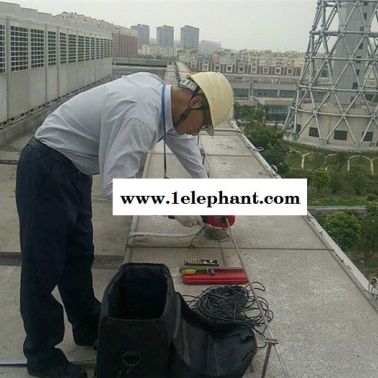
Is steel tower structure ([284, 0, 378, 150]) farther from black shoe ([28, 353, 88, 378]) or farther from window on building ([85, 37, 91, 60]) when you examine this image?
black shoe ([28, 353, 88, 378])

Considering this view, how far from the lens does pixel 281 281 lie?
2.83m

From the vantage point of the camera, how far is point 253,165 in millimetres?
5625

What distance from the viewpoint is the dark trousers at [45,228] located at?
1.91 m

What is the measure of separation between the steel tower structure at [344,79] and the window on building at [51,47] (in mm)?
24219

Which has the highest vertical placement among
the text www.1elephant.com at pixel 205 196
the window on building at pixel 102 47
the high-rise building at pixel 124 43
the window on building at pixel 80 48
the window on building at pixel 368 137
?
the high-rise building at pixel 124 43

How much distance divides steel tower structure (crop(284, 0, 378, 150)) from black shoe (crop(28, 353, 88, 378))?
30812mm

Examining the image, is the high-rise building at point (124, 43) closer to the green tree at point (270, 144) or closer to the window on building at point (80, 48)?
the green tree at point (270, 144)

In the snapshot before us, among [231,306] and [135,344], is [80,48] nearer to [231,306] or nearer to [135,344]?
[231,306]

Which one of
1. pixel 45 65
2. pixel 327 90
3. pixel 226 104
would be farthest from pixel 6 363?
pixel 327 90

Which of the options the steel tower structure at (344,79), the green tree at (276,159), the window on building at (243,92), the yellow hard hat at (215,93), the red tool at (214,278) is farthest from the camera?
the window on building at (243,92)

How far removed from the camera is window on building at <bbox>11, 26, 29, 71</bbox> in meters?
7.26

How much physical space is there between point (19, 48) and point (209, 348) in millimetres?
6815

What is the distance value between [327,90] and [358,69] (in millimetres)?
2349

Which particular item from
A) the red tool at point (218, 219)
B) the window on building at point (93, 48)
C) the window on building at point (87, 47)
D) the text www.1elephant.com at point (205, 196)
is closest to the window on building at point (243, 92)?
the window on building at point (93, 48)
